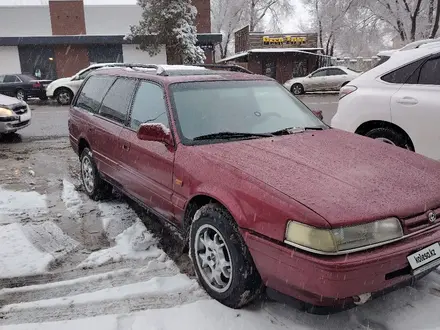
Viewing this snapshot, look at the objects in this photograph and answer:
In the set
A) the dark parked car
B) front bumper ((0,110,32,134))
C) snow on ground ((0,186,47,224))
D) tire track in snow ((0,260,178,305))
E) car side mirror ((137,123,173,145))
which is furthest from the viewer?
the dark parked car

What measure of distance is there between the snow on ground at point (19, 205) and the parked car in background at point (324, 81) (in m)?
17.9

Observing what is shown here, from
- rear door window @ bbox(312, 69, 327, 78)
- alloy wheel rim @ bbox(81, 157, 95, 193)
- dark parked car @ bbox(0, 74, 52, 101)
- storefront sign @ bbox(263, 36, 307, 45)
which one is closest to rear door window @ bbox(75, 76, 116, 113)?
alloy wheel rim @ bbox(81, 157, 95, 193)

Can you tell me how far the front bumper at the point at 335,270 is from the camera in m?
2.25

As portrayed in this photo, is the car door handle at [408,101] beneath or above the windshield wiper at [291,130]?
above

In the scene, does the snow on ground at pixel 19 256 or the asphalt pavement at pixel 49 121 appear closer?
the snow on ground at pixel 19 256

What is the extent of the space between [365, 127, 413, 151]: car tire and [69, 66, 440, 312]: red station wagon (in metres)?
1.59

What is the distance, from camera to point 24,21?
2816cm

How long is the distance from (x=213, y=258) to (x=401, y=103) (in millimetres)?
3324

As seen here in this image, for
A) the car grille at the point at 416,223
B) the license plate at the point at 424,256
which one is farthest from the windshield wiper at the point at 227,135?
the license plate at the point at 424,256

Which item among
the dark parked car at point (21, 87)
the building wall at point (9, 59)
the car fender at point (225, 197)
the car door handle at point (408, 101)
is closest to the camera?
the car fender at point (225, 197)

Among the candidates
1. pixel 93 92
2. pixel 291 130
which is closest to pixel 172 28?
pixel 93 92

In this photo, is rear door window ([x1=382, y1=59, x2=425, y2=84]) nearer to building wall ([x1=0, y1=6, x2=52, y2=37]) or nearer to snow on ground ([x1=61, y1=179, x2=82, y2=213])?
snow on ground ([x1=61, y1=179, x2=82, y2=213])

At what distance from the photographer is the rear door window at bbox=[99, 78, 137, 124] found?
4332mm

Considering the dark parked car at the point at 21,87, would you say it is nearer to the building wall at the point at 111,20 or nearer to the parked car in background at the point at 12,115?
the building wall at the point at 111,20
